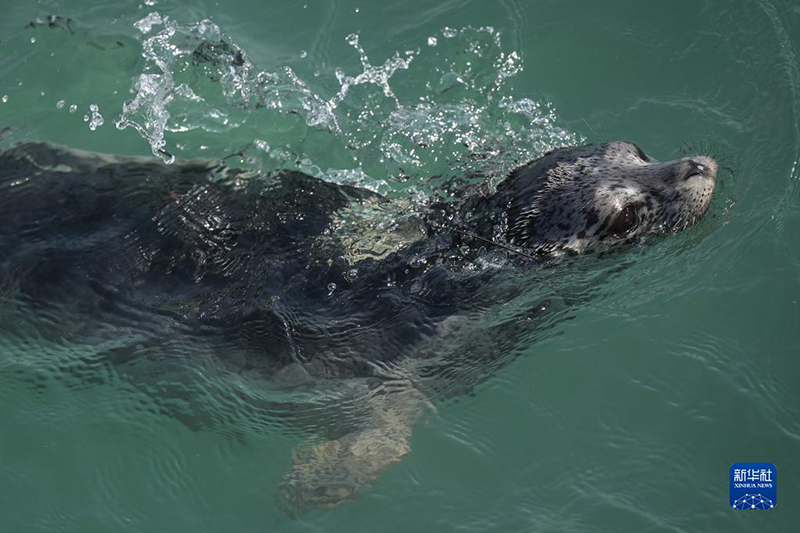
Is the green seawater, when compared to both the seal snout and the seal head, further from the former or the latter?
the seal snout

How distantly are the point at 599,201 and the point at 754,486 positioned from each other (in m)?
1.92

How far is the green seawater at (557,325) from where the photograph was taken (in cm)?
537

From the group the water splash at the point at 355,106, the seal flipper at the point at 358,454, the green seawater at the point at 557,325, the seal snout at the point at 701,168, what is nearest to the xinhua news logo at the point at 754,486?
the green seawater at the point at 557,325

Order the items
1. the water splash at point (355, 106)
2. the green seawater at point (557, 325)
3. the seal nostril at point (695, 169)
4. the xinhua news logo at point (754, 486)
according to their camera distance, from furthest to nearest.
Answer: the water splash at point (355, 106)
the seal nostril at point (695, 169)
the green seawater at point (557, 325)
the xinhua news logo at point (754, 486)

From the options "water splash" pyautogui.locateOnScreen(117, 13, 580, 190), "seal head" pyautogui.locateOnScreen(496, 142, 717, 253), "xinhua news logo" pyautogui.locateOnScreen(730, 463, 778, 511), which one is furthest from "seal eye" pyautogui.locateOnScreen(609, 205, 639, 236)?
"xinhua news logo" pyautogui.locateOnScreen(730, 463, 778, 511)

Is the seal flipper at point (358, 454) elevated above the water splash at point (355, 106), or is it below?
below

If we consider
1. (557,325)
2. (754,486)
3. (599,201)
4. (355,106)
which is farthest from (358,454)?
(355,106)

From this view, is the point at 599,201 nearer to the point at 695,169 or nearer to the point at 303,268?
the point at 695,169

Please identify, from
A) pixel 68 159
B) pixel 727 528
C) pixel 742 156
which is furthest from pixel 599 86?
pixel 68 159

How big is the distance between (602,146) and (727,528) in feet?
8.03

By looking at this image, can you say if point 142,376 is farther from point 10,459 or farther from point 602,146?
point 602,146

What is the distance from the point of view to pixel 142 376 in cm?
555

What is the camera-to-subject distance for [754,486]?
17.4 ft

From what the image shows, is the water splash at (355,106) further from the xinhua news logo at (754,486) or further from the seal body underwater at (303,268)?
the xinhua news logo at (754,486)
